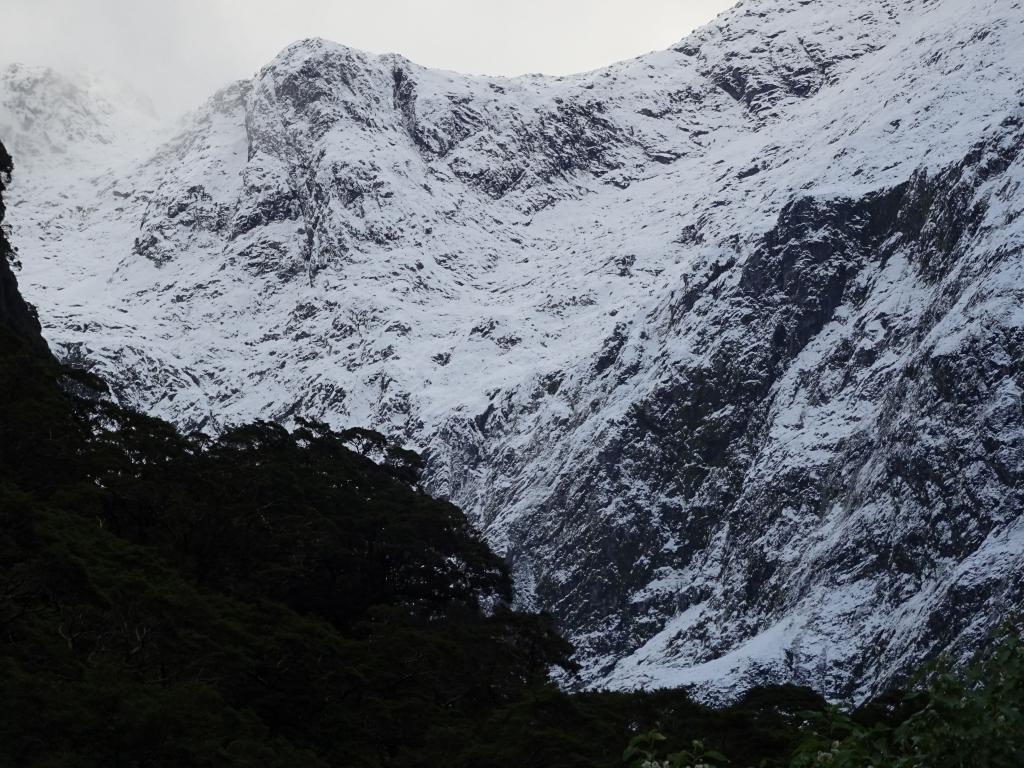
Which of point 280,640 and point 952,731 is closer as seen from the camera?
point 952,731

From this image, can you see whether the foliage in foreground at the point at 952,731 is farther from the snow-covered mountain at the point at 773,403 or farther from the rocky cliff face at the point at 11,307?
the snow-covered mountain at the point at 773,403

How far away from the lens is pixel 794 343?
160 meters

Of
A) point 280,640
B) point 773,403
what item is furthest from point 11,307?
point 773,403

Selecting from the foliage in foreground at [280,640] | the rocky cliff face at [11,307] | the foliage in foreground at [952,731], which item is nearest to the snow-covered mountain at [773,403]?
the foliage in foreground at [280,640]

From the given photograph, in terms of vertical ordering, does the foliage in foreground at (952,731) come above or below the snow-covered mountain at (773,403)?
below

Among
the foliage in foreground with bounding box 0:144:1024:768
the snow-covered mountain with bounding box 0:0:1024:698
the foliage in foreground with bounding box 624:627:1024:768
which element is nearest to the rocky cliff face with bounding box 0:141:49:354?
the foliage in foreground with bounding box 0:144:1024:768

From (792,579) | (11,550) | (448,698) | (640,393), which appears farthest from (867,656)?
(11,550)

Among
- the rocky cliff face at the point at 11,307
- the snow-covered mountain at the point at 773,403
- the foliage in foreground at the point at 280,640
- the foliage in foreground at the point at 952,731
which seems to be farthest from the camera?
the snow-covered mountain at the point at 773,403

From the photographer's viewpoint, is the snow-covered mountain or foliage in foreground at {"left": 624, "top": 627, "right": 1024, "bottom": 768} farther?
the snow-covered mountain

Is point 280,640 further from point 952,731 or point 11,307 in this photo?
point 11,307

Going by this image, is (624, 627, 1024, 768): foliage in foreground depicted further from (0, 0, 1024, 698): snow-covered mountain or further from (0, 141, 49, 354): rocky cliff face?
(0, 0, 1024, 698): snow-covered mountain

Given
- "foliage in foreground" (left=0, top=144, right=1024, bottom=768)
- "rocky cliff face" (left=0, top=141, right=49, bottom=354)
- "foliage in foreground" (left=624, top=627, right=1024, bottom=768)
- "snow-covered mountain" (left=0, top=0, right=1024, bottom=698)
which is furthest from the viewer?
"snow-covered mountain" (left=0, top=0, right=1024, bottom=698)

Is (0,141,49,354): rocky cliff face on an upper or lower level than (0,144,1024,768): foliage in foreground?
upper

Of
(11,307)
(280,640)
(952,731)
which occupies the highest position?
(11,307)
